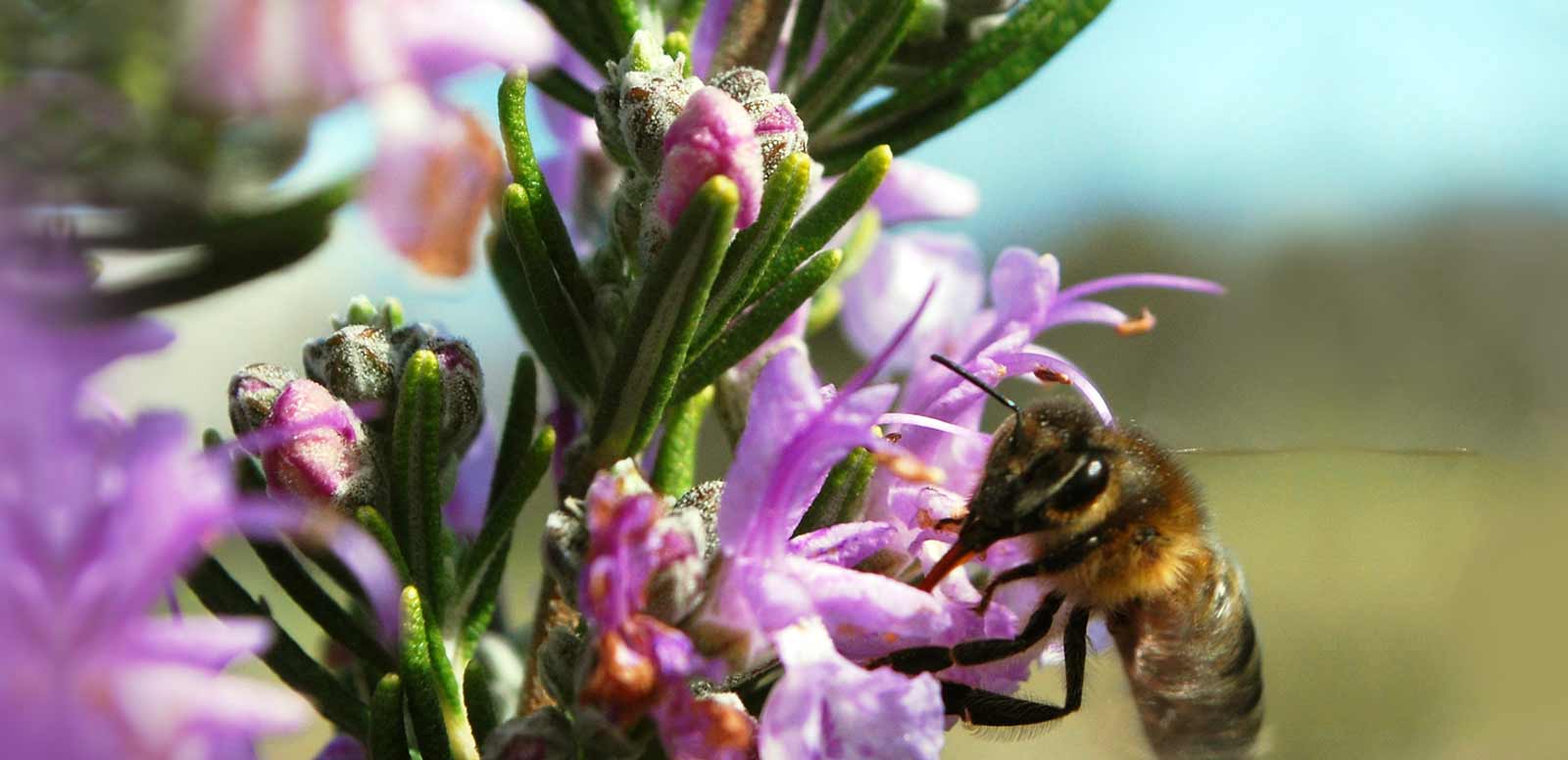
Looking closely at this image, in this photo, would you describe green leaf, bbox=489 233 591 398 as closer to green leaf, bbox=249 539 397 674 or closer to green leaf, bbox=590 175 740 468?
green leaf, bbox=590 175 740 468

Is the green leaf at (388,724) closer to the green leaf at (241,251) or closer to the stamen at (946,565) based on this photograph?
the green leaf at (241,251)

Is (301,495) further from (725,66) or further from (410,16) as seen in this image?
(725,66)

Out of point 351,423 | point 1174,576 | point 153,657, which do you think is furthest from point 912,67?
point 153,657

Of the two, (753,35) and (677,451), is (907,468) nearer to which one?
(677,451)

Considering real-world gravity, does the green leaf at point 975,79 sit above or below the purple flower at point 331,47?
below

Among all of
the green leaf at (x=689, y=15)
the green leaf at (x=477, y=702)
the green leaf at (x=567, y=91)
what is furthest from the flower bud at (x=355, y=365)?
the green leaf at (x=689, y=15)

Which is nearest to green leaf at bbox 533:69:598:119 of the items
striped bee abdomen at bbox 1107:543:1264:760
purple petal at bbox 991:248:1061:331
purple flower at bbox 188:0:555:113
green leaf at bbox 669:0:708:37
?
green leaf at bbox 669:0:708:37
